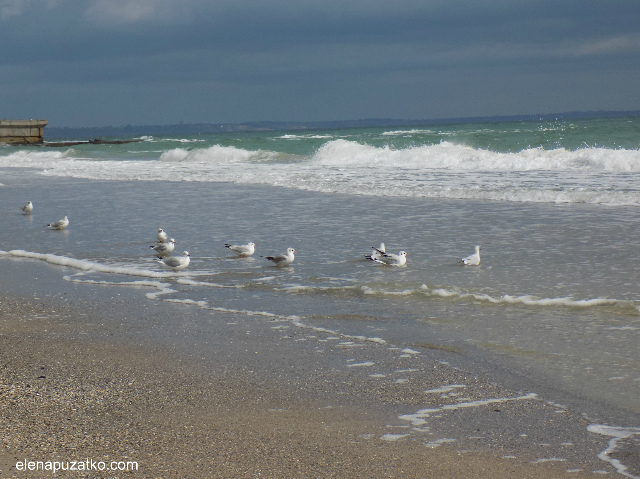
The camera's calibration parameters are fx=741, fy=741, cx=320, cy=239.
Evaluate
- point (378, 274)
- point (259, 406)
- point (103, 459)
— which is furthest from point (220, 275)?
point (103, 459)

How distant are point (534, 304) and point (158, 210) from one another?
9.85 m

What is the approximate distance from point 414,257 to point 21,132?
66.5 meters

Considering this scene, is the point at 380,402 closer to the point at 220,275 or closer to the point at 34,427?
the point at 34,427

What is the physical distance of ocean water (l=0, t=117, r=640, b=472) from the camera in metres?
5.59

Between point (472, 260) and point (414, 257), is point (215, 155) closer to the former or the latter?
point (414, 257)

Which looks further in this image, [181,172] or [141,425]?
[181,172]

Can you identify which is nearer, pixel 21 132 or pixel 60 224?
pixel 60 224

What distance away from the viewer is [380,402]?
4.36m

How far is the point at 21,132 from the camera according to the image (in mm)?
68375

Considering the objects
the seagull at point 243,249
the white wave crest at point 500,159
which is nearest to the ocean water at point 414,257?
the seagull at point 243,249

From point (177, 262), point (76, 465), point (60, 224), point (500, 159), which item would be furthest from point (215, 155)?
point (76, 465)

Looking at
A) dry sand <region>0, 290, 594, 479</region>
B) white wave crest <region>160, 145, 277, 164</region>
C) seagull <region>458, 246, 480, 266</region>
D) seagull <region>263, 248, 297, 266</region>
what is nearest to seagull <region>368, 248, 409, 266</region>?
seagull <region>458, 246, 480, 266</region>

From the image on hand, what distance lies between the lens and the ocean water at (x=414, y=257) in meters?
5.59

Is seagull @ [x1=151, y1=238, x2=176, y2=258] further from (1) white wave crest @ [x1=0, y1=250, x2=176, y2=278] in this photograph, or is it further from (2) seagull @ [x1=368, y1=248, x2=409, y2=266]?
(2) seagull @ [x1=368, y1=248, x2=409, y2=266]
